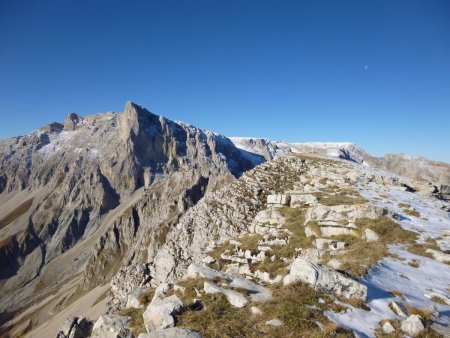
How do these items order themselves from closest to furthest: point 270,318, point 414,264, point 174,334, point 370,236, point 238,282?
1. point 174,334
2. point 270,318
3. point 238,282
4. point 414,264
5. point 370,236

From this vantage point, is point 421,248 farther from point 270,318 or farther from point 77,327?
point 77,327

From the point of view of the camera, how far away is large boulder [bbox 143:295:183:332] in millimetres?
12938

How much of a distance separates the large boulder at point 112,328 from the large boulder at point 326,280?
8482mm

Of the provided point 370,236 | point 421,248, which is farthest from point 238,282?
point 421,248

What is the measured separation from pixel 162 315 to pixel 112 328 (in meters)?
3.22

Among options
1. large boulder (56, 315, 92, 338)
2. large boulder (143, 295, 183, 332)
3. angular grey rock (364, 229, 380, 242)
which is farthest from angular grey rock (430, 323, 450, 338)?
large boulder (56, 315, 92, 338)

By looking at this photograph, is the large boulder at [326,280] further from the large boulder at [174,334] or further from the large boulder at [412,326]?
the large boulder at [174,334]

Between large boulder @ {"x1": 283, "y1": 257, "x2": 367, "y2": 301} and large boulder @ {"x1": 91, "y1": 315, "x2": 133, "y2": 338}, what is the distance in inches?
334

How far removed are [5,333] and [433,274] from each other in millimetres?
185562

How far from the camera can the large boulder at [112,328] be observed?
14.0 meters

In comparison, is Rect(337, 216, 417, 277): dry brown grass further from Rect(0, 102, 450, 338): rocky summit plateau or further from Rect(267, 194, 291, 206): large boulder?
Rect(267, 194, 291, 206): large boulder

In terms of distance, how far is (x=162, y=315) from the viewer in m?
13.2

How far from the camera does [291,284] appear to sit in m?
15.3

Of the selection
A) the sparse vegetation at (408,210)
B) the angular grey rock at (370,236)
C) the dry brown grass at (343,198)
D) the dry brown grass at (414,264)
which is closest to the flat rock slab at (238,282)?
the dry brown grass at (414,264)
